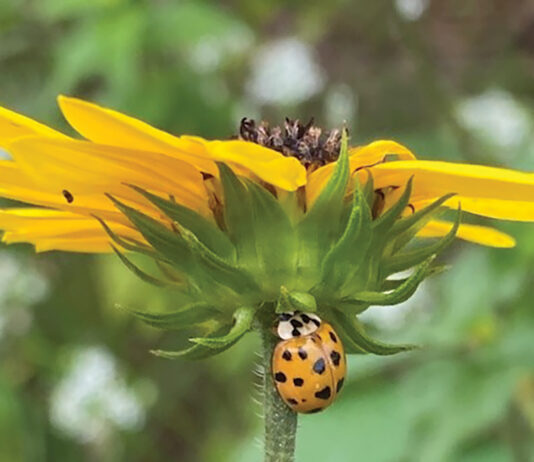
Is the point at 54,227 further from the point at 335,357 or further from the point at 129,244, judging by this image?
the point at 335,357

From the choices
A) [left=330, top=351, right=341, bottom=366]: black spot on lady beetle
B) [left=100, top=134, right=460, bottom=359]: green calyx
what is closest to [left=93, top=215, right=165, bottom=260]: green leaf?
[left=100, top=134, right=460, bottom=359]: green calyx

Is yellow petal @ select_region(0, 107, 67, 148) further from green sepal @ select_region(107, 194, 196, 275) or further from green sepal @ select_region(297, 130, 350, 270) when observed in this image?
green sepal @ select_region(297, 130, 350, 270)

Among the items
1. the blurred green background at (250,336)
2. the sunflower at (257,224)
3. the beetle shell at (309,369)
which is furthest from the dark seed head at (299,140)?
the blurred green background at (250,336)

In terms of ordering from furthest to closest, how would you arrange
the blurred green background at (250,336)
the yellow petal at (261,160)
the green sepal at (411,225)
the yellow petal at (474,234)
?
the blurred green background at (250,336)
the yellow petal at (474,234)
the green sepal at (411,225)
the yellow petal at (261,160)

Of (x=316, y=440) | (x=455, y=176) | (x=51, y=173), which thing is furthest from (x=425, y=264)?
(x=316, y=440)

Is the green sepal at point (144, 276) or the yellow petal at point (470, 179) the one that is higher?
the yellow petal at point (470, 179)

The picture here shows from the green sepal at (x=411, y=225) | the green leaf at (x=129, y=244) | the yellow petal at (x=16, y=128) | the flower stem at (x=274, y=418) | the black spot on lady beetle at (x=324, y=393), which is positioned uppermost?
the yellow petal at (x=16, y=128)

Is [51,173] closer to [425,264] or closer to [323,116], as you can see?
[425,264]

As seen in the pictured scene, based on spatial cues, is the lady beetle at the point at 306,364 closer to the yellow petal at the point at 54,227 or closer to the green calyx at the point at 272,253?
the green calyx at the point at 272,253
